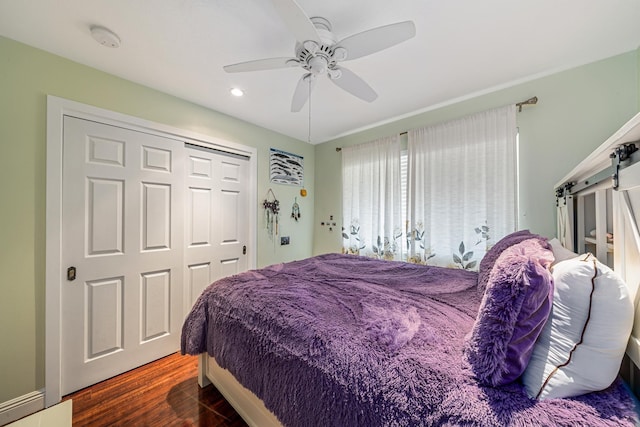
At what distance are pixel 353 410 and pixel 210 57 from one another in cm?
226

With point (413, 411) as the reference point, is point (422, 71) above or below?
above

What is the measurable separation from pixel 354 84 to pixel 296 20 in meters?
0.65

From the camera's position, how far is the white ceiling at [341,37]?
131 cm

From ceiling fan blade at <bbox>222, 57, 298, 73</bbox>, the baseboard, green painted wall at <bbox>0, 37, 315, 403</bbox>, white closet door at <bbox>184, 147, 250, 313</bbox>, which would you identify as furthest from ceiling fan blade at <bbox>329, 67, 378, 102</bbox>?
the baseboard

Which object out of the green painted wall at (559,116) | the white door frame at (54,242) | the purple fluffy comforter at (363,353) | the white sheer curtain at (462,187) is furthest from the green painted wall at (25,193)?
the green painted wall at (559,116)

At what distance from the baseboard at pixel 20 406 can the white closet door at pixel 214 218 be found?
1.01m

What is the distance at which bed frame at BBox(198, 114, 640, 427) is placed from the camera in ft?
2.41

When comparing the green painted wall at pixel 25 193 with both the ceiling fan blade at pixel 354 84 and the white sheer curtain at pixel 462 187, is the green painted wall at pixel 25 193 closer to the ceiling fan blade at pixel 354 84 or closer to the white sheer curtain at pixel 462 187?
the ceiling fan blade at pixel 354 84

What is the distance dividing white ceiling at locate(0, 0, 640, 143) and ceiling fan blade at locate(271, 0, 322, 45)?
24 centimetres

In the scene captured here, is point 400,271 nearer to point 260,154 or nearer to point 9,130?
point 260,154

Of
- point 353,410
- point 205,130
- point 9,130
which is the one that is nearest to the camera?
point 353,410

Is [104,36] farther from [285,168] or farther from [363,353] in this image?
[363,353]

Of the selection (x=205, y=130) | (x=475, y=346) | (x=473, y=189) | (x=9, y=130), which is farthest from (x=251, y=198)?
(x=475, y=346)

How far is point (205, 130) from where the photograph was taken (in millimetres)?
2488
